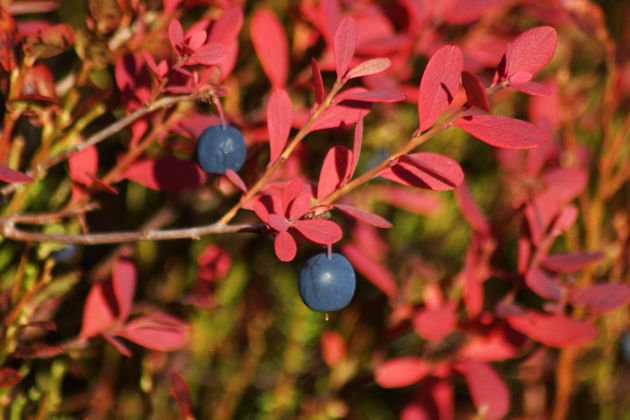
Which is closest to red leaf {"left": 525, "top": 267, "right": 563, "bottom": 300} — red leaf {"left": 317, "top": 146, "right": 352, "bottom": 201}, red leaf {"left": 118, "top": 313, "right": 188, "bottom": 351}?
red leaf {"left": 317, "top": 146, "right": 352, "bottom": 201}

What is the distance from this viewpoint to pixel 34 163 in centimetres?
67

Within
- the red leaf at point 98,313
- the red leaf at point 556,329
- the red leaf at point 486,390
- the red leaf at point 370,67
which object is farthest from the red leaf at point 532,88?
the red leaf at point 98,313

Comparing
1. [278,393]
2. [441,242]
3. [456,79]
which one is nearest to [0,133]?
[456,79]

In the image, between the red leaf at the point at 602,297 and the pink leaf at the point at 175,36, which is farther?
the red leaf at the point at 602,297

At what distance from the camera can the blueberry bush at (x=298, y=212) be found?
542 millimetres

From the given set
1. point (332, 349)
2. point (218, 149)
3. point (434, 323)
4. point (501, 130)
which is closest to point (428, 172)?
point (501, 130)

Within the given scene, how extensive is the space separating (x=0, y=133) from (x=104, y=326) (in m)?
0.25

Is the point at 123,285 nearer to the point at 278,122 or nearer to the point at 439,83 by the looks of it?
the point at 278,122

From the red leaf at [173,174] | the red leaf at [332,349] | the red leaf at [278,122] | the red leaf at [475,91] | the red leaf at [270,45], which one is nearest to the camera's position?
the red leaf at [475,91]

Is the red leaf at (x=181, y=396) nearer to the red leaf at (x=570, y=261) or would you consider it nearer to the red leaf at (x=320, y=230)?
the red leaf at (x=320, y=230)

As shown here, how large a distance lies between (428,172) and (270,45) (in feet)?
1.21

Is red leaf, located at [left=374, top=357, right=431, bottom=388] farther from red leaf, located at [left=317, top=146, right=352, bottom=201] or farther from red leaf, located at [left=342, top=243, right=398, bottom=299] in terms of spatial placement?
red leaf, located at [left=317, top=146, right=352, bottom=201]

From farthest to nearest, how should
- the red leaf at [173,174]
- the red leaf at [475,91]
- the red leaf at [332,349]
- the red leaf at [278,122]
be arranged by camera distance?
the red leaf at [332,349] → the red leaf at [173,174] → the red leaf at [278,122] → the red leaf at [475,91]

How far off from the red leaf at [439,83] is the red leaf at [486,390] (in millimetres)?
407
